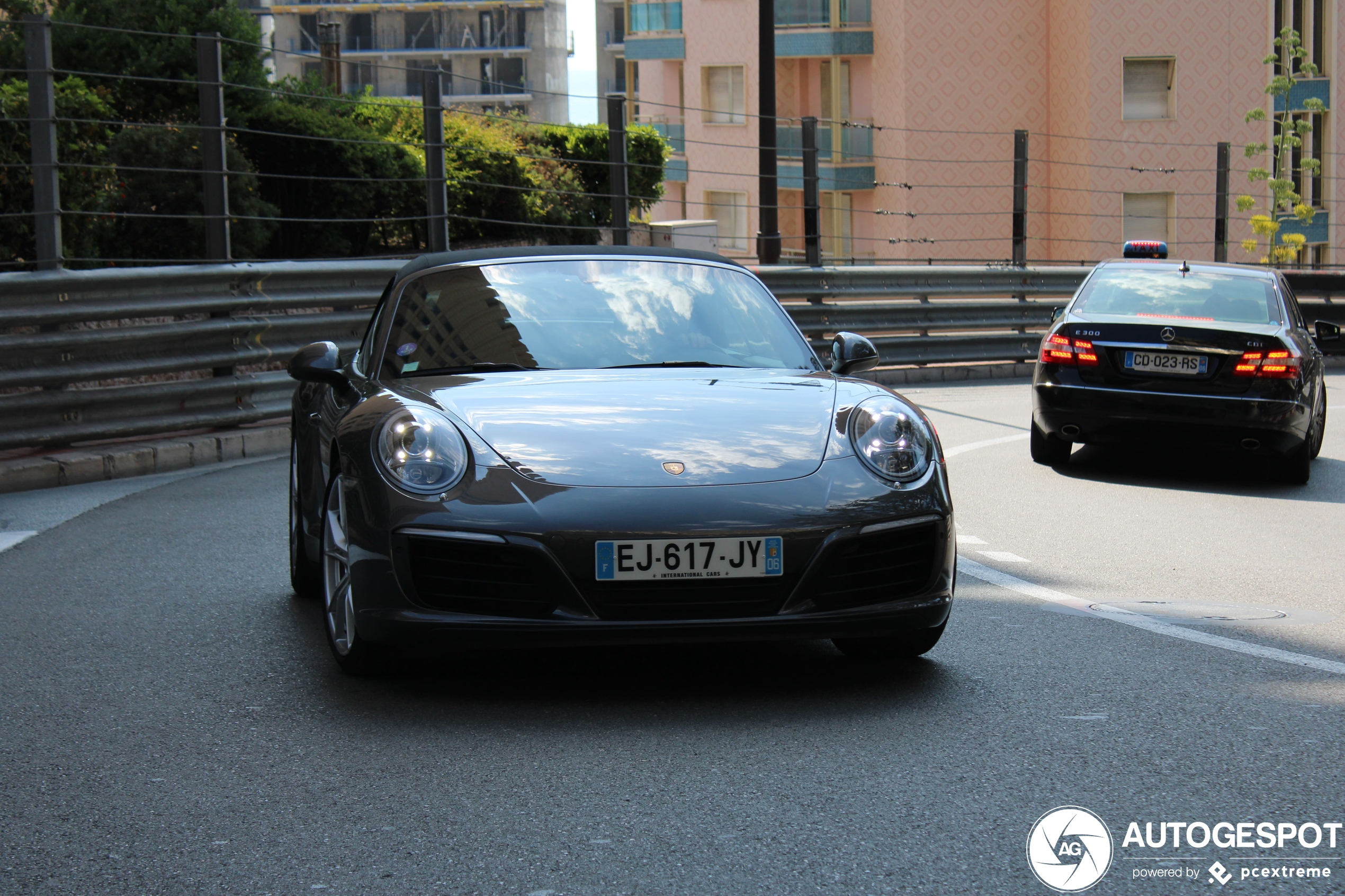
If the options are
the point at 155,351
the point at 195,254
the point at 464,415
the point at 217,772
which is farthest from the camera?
the point at 195,254

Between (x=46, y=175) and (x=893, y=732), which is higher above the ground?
(x=46, y=175)

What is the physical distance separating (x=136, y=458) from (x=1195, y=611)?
6.43m

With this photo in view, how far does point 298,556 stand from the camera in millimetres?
6207

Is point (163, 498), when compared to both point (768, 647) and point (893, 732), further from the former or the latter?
point (893, 732)

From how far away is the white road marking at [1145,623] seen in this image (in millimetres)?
5145

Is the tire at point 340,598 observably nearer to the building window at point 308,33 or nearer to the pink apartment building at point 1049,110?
the pink apartment building at point 1049,110

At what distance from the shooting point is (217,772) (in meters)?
3.99

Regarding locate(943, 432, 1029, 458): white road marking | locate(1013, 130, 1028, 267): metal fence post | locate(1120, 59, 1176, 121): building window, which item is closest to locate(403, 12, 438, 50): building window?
locate(1120, 59, 1176, 121): building window

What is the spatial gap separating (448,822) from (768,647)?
1924 millimetres

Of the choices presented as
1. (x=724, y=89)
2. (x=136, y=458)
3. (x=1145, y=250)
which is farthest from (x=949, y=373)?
(x=724, y=89)

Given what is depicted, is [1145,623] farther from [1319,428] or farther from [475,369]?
[1319,428]

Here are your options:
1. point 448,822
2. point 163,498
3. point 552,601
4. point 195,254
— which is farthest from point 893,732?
point 195,254

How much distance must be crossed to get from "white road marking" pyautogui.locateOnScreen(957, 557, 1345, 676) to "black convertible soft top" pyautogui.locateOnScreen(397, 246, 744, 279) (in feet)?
5.28

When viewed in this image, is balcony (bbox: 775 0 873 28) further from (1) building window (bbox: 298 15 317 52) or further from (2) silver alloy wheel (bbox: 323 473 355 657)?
(1) building window (bbox: 298 15 317 52)
